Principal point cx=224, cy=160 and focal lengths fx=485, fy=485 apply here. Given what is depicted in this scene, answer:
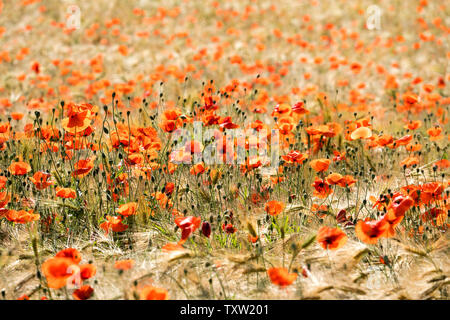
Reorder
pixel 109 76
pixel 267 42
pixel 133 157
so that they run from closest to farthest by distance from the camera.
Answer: pixel 133 157 < pixel 109 76 < pixel 267 42

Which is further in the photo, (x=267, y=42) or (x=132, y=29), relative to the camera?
(x=132, y=29)

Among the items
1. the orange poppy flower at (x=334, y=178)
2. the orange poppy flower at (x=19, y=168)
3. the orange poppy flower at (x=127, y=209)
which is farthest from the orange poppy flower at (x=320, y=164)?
the orange poppy flower at (x=19, y=168)

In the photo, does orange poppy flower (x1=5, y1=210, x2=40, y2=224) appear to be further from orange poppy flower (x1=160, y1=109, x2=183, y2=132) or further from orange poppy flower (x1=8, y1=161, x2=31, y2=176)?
orange poppy flower (x1=160, y1=109, x2=183, y2=132)

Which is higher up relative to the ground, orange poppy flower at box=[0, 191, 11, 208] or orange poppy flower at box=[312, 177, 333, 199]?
orange poppy flower at box=[0, 191, 11, 208]

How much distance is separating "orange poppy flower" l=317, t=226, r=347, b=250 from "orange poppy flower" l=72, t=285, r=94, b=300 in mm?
899

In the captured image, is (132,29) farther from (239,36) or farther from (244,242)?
(244,242)

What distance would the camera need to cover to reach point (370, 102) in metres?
4.84

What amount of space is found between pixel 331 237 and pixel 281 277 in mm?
287

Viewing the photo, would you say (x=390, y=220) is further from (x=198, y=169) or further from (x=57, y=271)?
(x=57, y=271)

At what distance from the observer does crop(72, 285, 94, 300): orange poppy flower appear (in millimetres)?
1789

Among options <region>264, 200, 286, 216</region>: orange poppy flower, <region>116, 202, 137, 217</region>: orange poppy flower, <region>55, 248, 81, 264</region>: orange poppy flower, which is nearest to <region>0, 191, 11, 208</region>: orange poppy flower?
<region>116, 202, 137, 217</region>: orange poppy flower

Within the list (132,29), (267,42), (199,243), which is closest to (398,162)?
(199,243)

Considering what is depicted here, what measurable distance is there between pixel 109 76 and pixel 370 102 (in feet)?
9.44

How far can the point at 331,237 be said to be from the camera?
6.32ft
